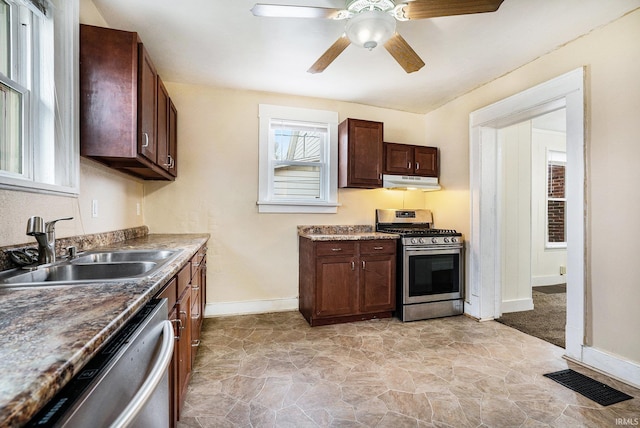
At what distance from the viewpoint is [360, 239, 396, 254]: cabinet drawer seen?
3.14 meters

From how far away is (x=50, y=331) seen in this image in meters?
0.65

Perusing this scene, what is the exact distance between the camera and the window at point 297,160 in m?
3.46

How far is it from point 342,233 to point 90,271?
8.68 feet

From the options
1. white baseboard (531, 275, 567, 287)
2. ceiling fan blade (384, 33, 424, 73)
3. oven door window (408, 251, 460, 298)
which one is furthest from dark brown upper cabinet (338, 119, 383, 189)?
white baseboard (531, 275, 567, 287)

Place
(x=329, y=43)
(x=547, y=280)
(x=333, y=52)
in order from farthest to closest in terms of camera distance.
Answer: (x=547, y=280)
(x=329, y=43)
(x=333, y=52)

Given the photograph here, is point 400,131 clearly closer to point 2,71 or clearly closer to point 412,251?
point 412,251

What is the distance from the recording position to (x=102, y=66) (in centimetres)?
182

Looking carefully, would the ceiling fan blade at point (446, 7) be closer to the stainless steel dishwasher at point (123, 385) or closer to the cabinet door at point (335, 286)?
the stainless steel dishwasher at point (123, 385)

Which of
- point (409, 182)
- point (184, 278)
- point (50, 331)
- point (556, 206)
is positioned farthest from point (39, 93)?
point (556, 206)

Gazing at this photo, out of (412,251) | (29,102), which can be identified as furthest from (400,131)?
(29,102)

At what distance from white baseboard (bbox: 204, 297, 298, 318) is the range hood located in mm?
1804

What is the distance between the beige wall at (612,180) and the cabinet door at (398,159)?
164 centimetres

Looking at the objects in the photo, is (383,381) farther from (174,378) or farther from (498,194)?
(498,194)

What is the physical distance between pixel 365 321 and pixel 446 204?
1790 millimetres
